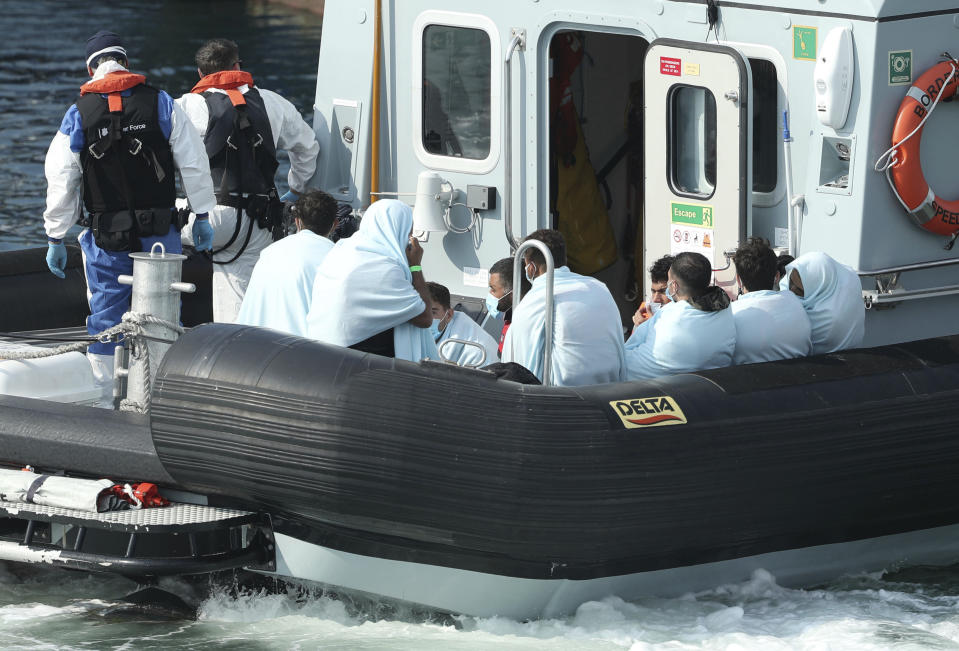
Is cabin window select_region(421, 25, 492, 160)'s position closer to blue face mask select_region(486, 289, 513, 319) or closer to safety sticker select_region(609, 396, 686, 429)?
blue face mask select_region(486, 289, 513, 319)

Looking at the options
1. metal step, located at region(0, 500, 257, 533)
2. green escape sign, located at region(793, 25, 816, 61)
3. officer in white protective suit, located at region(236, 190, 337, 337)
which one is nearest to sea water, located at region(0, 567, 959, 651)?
metal step, located at region(0, 500, 257, 533)

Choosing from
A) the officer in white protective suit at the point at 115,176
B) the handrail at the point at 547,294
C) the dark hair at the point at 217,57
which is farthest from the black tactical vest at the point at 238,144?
the handrail at the point at 547,294

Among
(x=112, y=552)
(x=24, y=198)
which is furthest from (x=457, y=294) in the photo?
(x=24, y=198)

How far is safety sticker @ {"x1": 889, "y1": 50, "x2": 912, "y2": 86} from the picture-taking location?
5.68m

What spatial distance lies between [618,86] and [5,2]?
26.6 meters

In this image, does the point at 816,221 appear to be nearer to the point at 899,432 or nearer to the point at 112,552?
the point at 899,432

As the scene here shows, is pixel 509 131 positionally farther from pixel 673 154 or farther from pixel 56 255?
pixel 56 255

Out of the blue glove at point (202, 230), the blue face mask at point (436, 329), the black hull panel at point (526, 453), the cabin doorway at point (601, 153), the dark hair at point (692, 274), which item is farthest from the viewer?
the cabin doorway at point (601, 153)

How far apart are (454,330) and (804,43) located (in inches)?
70.5

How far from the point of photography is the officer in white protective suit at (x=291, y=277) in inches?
225

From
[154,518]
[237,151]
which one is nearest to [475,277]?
[237,151]

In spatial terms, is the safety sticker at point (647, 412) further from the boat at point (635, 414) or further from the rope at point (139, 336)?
the rope at point (139, 336)

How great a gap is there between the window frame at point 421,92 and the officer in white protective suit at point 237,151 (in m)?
0.59

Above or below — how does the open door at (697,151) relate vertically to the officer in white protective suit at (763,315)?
above
